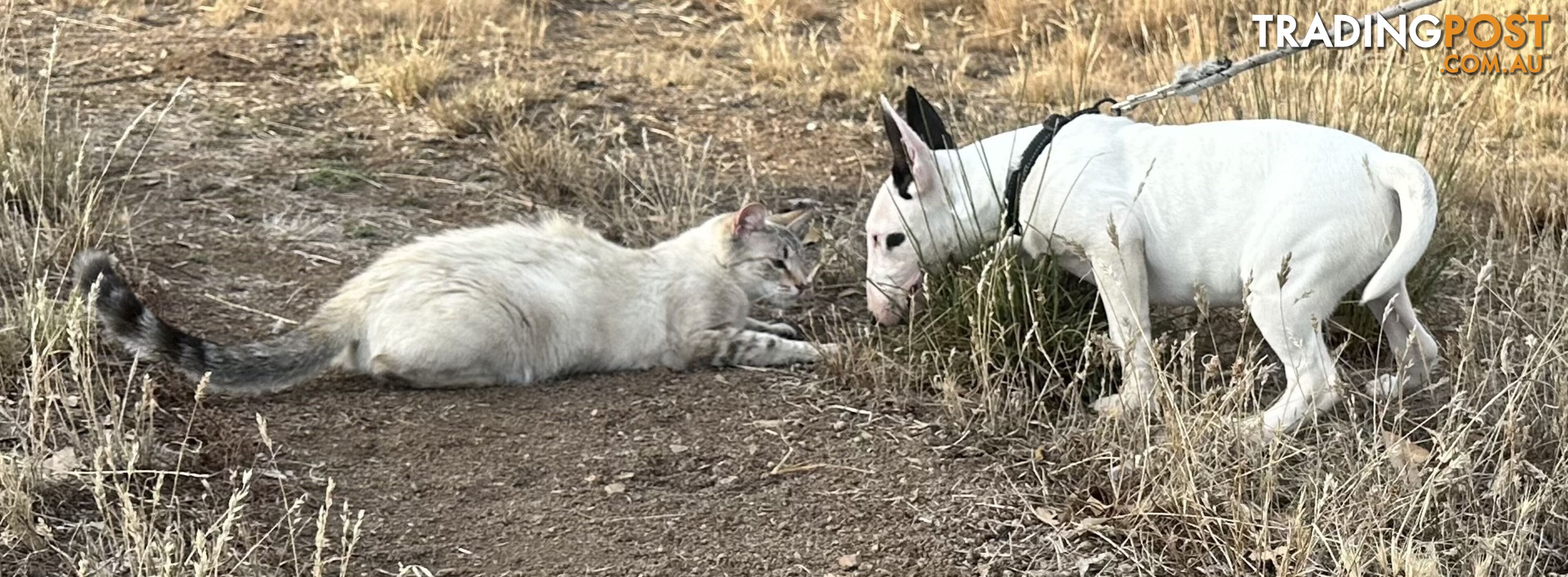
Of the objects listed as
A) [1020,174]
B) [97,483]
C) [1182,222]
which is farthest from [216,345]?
[1182,222]

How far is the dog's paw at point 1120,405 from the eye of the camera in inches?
161

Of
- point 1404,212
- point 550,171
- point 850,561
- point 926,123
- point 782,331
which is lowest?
point 782,331

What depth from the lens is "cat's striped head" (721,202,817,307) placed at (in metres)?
5.54

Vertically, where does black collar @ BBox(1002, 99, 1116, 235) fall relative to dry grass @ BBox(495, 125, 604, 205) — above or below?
above

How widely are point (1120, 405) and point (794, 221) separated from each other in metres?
2.00

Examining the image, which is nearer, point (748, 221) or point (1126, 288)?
point (1126, 288)

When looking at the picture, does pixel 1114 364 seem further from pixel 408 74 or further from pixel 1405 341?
pixel 408 74

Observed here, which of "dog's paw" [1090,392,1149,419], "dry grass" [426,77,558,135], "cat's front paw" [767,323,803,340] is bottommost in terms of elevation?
"cat's front paw" [767,323,803,340]

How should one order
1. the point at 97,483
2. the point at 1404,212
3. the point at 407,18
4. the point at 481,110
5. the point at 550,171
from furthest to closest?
the point at 407,18, the point at 481,110, the point at 550,171, the point at 1404,212, the point at 97,483

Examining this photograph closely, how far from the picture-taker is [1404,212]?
13.4 ft

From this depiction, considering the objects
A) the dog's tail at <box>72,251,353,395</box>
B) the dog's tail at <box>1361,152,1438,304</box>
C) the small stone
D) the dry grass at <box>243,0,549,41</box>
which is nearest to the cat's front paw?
the dog's tail at <box>72,251,353,395</box>

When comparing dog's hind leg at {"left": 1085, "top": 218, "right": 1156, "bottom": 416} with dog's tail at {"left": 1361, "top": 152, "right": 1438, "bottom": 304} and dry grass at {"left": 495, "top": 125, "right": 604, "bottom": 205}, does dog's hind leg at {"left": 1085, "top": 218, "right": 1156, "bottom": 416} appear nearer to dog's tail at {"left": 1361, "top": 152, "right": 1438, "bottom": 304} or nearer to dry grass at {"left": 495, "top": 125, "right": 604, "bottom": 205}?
dog's tail at {"left": 1361, "top": 152, "right": 1438, "bottom": 304}

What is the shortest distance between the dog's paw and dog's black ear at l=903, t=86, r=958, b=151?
0.99 metres

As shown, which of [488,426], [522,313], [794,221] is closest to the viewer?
[488,426]
